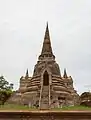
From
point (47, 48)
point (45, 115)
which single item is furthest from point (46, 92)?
point (45, 115)

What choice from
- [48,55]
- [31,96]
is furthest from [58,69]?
[31,96]

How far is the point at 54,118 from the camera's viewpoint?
801cm

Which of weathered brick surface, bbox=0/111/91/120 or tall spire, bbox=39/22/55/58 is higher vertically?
tall spire, bbox=39/22/55/58

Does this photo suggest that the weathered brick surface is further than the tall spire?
No

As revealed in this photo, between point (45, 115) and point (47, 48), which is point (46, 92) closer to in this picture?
point (47, 48)

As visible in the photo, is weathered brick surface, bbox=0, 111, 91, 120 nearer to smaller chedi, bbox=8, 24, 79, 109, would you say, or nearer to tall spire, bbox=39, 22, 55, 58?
smaller chedi, bbox=8, 24, 79, 109

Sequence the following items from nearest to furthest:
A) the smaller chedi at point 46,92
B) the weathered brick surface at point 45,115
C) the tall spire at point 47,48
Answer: the weathered brick surface at point 45,115
the smaller chedi at point 46,92
the tall spire at point 47,48

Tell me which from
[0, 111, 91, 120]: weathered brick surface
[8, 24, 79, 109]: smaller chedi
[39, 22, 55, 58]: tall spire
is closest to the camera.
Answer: [0, 111, 91, 120]: weathered brick surface

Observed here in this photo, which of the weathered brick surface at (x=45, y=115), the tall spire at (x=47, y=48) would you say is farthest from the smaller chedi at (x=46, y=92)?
the weathered brick surface at (x=45, y=115)

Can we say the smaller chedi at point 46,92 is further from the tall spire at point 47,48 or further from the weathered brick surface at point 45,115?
the weathered brick surface at point 45,115

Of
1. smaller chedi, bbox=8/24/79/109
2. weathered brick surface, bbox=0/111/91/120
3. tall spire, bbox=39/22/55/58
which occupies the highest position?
tall spire, bbox=39/22/55/58

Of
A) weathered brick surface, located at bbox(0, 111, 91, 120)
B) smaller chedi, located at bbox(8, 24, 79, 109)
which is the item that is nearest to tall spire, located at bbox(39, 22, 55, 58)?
smaller chedi, located at bbox(8, 24, 79, 109)

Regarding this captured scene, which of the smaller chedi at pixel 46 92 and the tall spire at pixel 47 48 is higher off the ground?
the tall spire at pixel 47 48

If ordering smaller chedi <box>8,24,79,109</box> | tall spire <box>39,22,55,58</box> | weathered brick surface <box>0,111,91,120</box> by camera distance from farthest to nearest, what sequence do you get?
tall spire <box>39,22,55,58</box> < smaller chedi <box>8,24,79,109</box> < weathered brick surface <box>0,111,91,120</box>
